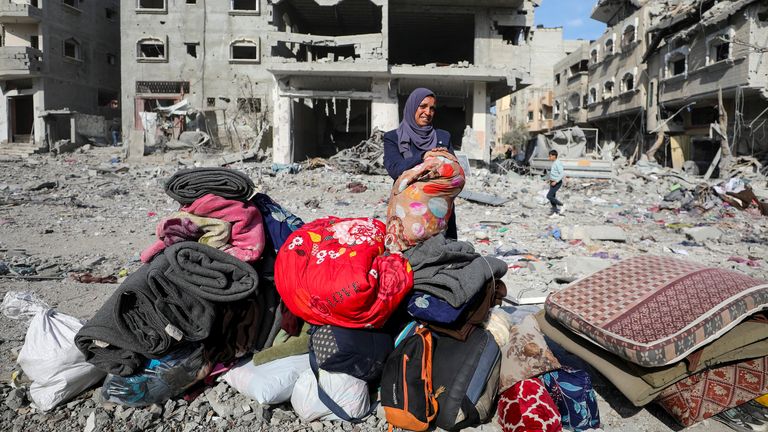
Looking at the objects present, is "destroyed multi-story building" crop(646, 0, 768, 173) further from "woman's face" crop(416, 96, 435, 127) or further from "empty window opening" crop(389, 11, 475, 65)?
"woman's face" crop(416, 96, 435, 127)

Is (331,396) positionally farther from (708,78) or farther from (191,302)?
(708,78)

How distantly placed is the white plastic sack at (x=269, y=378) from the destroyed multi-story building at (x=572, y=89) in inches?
1227

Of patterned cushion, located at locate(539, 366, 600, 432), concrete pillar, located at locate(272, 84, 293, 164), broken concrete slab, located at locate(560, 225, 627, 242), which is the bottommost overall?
patterned cushion, located at locate(539, 366, 600, 432)

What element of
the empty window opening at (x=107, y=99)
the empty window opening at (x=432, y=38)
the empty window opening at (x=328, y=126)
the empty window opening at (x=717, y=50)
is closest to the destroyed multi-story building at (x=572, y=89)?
the empty window opening at (x=717, y=50)

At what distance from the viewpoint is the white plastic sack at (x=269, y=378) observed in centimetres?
225

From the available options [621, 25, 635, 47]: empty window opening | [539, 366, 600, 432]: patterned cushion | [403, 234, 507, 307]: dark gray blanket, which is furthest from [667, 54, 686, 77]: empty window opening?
[539, 366, 600, 432]: patterned cushion

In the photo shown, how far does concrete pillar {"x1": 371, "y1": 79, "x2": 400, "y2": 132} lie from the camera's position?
15.8 meters

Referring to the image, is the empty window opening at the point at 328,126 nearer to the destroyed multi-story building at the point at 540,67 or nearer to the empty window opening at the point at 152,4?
the empty window opening at the point at 152,4

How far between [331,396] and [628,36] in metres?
28.1

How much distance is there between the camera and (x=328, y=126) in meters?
21.8

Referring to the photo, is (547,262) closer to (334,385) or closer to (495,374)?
(495,374)

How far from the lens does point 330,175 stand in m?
12.9

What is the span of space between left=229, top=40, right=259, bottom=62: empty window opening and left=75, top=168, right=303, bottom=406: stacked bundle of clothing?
75.3 ft

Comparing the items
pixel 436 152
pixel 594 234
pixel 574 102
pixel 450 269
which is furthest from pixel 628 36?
pixel 450 269
